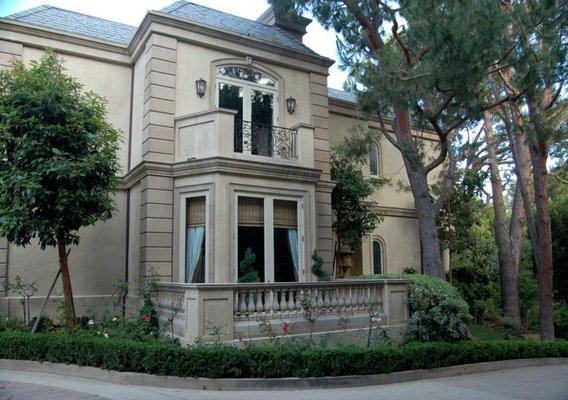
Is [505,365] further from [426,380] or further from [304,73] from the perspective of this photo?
[304,73]

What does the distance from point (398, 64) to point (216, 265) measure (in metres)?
6.23

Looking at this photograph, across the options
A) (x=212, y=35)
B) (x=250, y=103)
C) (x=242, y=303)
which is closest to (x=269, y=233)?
(x=242, y=303)

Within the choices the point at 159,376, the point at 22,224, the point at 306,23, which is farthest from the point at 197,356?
the point at 306,23

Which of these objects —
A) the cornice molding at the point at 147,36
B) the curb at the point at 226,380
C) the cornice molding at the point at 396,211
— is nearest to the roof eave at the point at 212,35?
the cornice molding at the point at 147,36

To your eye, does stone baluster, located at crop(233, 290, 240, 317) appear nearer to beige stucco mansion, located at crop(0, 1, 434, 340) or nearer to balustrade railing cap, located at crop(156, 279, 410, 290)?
balustrade railing cap, located at crop(156, 279, 410, 290)

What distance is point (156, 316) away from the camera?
1028 cm

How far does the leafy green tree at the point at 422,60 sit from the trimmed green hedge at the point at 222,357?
440cm

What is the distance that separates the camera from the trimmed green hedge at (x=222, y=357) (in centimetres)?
765

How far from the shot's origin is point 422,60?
10.8 meters

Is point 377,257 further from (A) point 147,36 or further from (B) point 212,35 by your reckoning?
(A) point 147,36

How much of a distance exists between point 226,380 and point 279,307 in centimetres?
219

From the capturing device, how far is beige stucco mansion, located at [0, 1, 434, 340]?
38.4 feet

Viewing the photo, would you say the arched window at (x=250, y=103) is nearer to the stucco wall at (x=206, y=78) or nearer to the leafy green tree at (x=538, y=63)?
the stucco wall at (x=206, y=78)

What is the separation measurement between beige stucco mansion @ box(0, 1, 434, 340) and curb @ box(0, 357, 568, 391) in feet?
10.8
